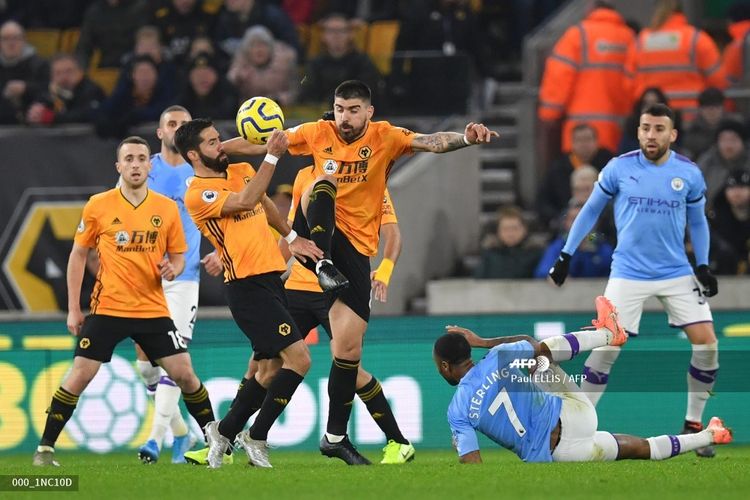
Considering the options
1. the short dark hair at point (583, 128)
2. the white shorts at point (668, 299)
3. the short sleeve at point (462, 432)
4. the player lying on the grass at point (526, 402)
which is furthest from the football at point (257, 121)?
the short dark hair at point (583, 128)

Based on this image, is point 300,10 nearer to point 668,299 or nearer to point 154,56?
point 154,56

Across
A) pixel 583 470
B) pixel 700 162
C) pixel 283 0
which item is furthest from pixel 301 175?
pixel 283 0

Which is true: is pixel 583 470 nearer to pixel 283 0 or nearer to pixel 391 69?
pixel 391 69

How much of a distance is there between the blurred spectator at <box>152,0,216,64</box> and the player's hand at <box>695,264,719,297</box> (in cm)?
828

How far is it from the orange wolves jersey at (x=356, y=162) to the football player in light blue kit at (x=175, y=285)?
74.4 inches

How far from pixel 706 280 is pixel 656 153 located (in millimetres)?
1031

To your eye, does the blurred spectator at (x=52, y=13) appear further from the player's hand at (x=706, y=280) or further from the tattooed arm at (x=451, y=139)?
the player's hand at (x=706, y=280)

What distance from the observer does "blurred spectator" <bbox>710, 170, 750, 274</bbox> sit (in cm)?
1576

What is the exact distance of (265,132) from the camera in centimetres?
1098

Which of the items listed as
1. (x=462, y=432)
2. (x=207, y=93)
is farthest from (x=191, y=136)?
(x=207, y=93)

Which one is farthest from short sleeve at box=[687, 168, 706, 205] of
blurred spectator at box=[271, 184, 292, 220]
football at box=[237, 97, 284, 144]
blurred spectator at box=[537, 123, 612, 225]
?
blurred spectator at box=[271, 184, 292, 220]

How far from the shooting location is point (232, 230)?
1102 centimetres

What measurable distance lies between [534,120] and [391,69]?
6.47 ft

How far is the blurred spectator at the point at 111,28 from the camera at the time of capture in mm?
19250
